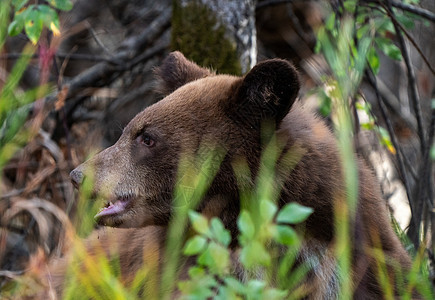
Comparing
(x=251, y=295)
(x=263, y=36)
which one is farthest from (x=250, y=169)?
(x=263, y=36)

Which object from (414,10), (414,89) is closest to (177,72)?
(414,89)

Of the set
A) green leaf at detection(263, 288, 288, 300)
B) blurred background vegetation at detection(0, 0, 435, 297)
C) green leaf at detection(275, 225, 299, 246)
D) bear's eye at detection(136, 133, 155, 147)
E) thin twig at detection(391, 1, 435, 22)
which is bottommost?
blurred background vegetation at detection(0, 0, 435, 297)

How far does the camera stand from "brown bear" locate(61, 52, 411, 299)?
298 centimetres

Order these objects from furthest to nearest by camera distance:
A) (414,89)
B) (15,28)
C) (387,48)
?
(414,89) → (387,48) → (15,28)

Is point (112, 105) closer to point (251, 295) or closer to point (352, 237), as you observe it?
point (352, 237)

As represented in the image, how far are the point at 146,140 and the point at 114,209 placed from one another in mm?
347

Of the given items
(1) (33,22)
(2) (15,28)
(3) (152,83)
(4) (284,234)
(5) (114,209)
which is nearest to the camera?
(4) (284,234)

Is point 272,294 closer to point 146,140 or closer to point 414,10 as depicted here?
point 146,140

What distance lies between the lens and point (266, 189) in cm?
281

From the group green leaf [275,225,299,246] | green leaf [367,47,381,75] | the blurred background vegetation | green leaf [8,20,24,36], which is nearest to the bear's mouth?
the blurred background vegetation

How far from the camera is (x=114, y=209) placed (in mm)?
3133

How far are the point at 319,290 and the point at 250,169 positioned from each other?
60 cm

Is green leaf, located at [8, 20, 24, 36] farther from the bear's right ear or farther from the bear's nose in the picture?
the bear's nose

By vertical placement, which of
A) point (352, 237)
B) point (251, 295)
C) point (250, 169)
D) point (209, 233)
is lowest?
point (352, 237)
